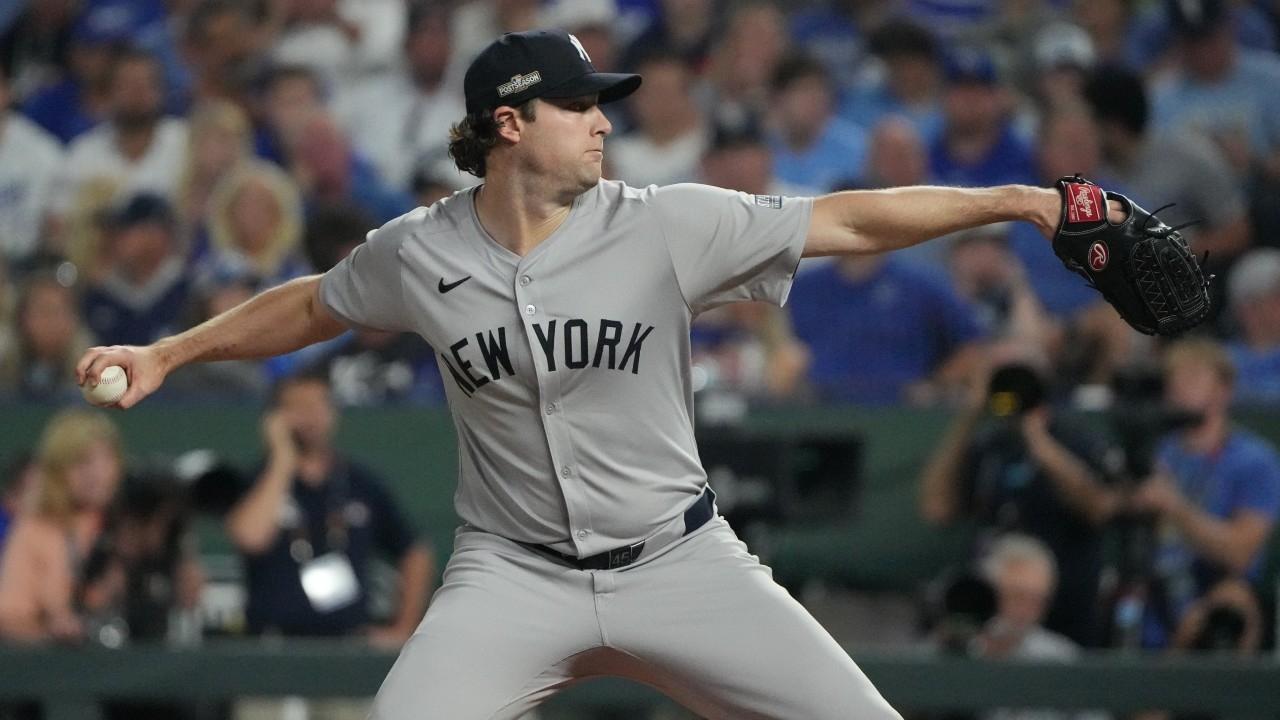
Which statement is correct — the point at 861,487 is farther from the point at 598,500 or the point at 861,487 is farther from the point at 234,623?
the point at 598,500

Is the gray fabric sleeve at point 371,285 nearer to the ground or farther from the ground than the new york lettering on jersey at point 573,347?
farther from the ground

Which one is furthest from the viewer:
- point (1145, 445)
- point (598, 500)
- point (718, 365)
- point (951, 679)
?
point (718, 365)

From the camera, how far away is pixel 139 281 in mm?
8297

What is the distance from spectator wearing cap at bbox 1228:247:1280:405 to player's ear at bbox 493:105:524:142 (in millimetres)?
4277

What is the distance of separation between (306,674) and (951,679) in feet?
6.67

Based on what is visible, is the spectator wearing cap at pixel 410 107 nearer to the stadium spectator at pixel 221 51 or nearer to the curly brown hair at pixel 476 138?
the stadium spectator at pixel 221 51

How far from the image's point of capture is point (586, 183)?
3.61 metres

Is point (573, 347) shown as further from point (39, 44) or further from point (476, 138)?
point (39, 44)

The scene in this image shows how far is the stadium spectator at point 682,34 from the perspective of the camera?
28.4 ft

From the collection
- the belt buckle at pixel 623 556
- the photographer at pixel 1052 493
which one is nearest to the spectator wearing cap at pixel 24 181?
the photographer at pixel 1052 493

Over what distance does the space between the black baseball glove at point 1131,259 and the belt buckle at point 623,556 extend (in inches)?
41.1

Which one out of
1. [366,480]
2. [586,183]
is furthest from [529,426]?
[366,480]

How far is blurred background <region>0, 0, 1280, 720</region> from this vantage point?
19.7ft

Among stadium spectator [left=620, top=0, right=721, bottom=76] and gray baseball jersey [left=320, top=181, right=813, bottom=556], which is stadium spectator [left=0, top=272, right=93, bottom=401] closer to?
stadium spectator [left=620, top=0, right=721, bottom=76]
